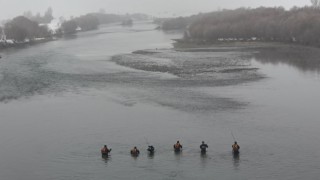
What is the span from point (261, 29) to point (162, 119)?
49.0m

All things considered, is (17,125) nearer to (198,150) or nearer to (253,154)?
(198,150)

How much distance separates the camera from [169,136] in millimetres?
26250

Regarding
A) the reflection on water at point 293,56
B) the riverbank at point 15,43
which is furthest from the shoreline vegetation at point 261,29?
the riverbank at point 15,43

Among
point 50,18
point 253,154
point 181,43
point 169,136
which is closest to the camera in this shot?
point 253,154

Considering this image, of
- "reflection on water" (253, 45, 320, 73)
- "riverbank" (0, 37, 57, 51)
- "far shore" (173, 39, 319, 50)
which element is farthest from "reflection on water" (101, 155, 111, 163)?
"riverbank" (0, 37, 57, 51)

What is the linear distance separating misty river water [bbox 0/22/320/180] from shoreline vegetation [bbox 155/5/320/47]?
12.8 metres

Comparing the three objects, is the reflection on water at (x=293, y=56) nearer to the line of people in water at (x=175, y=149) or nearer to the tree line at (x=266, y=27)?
the tree line at (x=266, y=27)

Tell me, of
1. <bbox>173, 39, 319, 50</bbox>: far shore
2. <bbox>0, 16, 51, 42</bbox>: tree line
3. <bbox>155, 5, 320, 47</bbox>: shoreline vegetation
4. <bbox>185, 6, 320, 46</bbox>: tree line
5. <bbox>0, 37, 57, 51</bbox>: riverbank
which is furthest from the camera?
<bbox>0, 16, 51, 42</bbox>: tree line

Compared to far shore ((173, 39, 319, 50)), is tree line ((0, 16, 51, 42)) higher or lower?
higher

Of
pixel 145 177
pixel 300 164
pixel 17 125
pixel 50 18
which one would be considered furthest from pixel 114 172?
pixel 50 18

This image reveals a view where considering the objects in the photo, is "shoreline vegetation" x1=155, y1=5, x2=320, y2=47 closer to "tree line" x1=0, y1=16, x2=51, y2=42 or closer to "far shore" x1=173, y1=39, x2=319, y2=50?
"far shore" x1=173, y1=39, x2=319, y2=50

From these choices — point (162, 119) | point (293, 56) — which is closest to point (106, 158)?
point (162, 119)

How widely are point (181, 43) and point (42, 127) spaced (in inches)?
2029

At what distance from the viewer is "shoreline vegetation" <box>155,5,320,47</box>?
214 ft
